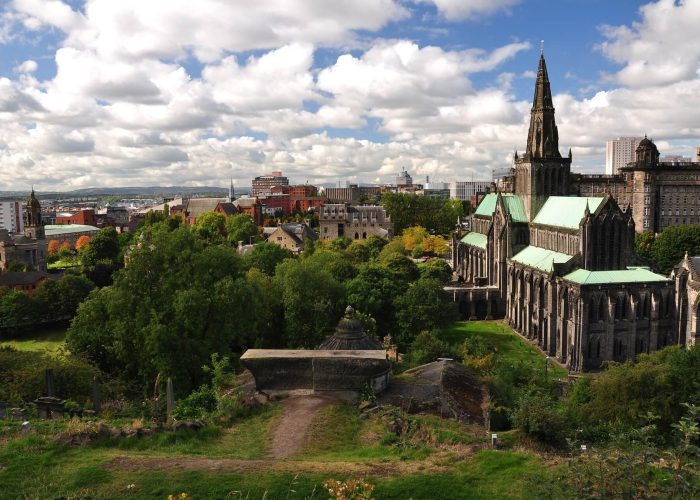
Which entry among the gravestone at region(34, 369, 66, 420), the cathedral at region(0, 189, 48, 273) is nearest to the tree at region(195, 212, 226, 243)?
the cathedral at region(0, 189, 48, 273)

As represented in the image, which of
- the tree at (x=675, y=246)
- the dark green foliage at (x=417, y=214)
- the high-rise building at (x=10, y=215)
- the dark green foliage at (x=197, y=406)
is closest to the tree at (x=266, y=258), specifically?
the dark green foliage at (x=197, y=406)

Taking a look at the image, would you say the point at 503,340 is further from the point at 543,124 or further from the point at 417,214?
the point at 417,214

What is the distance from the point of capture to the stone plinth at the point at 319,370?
A: 18.6 m

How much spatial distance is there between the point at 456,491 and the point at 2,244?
89100 mm

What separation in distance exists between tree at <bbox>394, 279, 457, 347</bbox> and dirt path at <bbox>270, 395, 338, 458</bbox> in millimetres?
26545

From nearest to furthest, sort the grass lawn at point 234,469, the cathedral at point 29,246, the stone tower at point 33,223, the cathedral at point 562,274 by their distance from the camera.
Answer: the grass lawn at point 234,469 → the cathedral at point 562,274 → the cathedral at point 29,246 → the stone tower at point 33,223

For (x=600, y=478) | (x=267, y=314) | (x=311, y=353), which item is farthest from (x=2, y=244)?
(x=600, y=478)

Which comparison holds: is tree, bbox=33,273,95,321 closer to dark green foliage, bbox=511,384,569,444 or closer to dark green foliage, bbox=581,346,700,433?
dark green foliage, bbox=581,346,700,433

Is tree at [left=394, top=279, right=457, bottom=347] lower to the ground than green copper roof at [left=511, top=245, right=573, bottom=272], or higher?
lower

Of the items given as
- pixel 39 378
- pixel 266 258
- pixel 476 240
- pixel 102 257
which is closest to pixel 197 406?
pixel 39 378

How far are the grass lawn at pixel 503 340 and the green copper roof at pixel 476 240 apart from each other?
13179 mm

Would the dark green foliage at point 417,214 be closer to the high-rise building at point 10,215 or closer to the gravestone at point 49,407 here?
the gravestone at point 49,407

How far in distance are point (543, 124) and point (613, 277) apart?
2143cm

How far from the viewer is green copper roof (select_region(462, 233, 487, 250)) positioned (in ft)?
228
